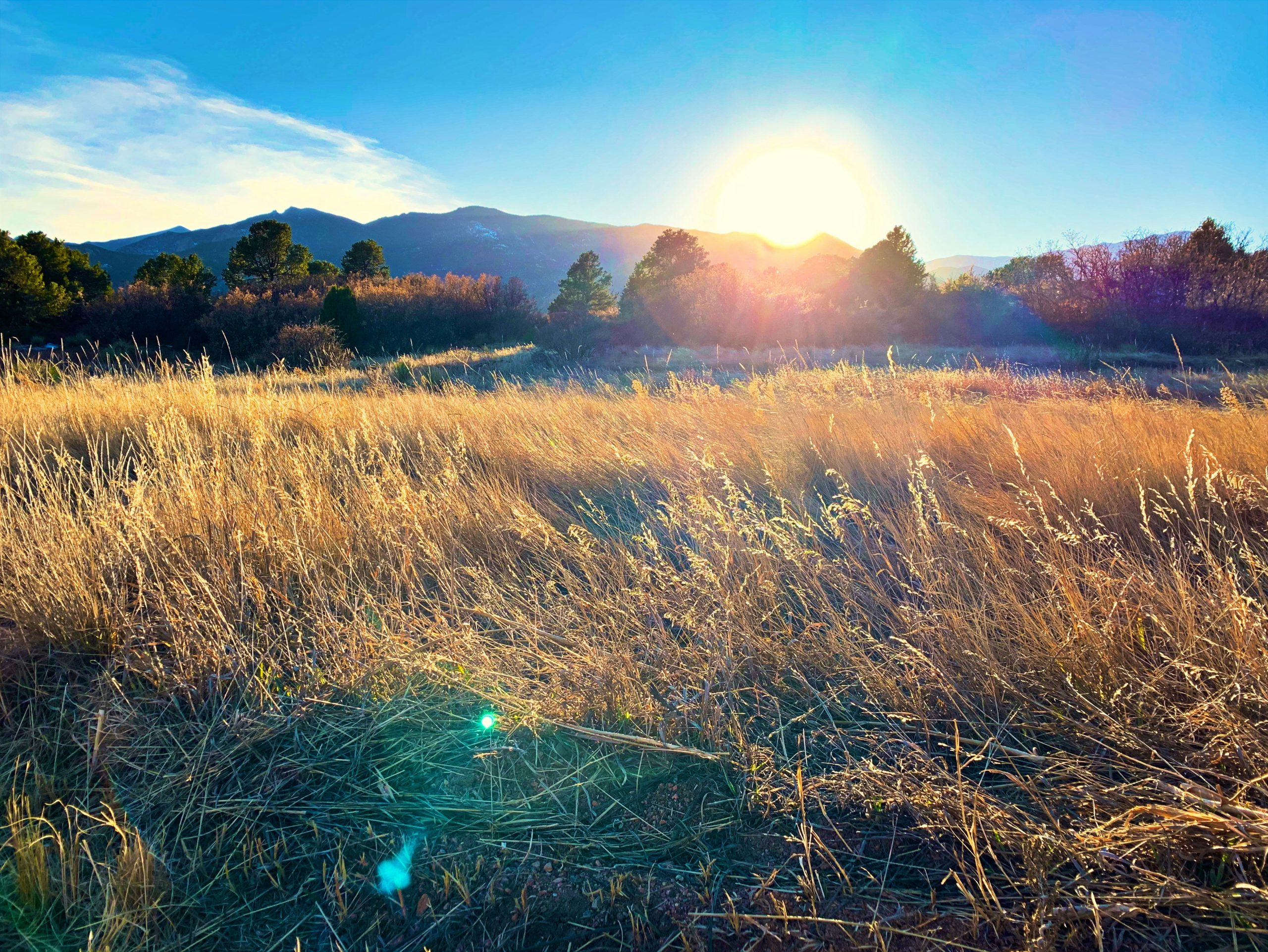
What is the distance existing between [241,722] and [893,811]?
1.78 m

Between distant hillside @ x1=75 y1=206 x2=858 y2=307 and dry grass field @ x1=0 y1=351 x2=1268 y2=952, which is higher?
distant hillside @ x1=75 y1=206 x2=858 y2=307

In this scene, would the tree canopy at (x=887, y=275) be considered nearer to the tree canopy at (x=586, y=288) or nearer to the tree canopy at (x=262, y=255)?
the tree canopy at (x=586, y=288)

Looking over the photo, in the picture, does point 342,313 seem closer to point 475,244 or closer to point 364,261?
point 364,261

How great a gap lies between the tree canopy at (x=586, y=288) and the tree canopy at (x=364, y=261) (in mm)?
12637

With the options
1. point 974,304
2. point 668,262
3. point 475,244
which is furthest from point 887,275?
point 475,244

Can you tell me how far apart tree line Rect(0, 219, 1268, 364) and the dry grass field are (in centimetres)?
1459

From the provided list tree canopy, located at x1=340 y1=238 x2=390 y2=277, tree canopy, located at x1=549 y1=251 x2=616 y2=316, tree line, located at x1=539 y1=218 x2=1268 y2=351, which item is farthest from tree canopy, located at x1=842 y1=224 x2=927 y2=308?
tree canopy, located at x1=340 y1=238 x2=390 y2=277

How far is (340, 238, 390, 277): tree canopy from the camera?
134 feet

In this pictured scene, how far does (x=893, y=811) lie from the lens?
149cm

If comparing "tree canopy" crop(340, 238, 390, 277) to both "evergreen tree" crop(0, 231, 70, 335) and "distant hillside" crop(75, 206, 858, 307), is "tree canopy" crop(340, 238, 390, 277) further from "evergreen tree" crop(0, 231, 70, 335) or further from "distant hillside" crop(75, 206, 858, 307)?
"distant hillside" crop(75, 206, 858, 307)

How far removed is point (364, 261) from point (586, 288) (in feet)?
52.0

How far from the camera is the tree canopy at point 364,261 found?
40.8 meters

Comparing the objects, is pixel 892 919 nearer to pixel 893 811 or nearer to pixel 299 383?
pixel 893 811

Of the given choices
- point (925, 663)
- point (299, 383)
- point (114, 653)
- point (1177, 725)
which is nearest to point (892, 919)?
point (925, 663)
